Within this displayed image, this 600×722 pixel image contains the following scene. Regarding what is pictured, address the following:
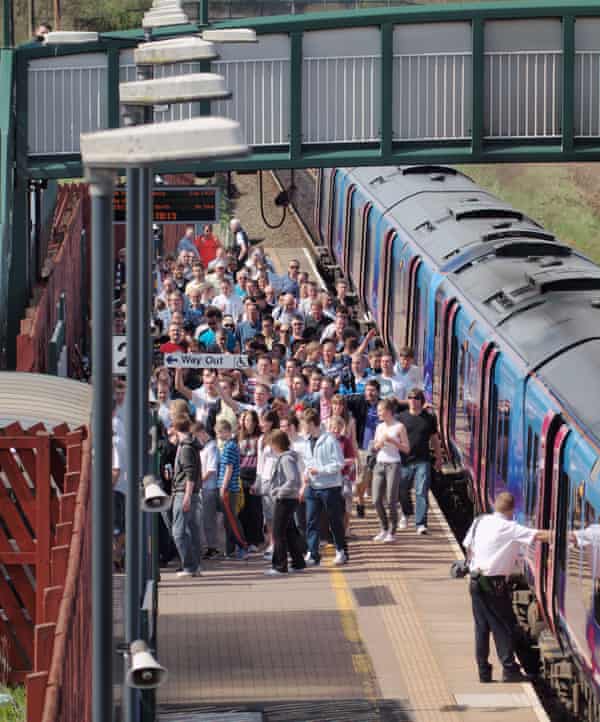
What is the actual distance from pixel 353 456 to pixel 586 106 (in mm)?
6289

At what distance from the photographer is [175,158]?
7273 millimetres

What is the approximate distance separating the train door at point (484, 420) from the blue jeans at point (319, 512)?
159 cm

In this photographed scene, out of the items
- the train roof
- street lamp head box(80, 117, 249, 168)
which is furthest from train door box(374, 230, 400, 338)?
street lamp head box(80, 117, 249, 168)

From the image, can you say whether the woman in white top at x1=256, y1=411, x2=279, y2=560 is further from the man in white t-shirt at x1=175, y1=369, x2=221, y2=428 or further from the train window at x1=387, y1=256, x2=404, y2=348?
the train window at x1=387, y1=256, x2=404, y2=348

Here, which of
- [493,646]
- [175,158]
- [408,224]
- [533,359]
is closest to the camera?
[175,158]

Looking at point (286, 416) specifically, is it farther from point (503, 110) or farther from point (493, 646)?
point (503, 110)

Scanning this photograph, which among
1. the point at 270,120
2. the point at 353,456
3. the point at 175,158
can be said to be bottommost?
the point at 353,456

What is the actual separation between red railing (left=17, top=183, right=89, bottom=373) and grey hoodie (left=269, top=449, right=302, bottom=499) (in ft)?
12.8

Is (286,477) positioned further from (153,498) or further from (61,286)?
(61,286)

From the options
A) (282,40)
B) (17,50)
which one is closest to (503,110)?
(282,40)

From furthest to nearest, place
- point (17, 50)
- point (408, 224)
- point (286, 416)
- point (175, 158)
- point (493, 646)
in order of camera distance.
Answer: point (408, 224) < point (17, 50) < point (286, 416) < point (493, 646) < point (175, 158)

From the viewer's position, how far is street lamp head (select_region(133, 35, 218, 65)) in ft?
37.4

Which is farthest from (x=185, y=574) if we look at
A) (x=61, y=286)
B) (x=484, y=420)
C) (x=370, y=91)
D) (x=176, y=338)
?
(x=61, y=286)

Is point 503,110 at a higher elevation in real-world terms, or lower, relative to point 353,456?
higher
